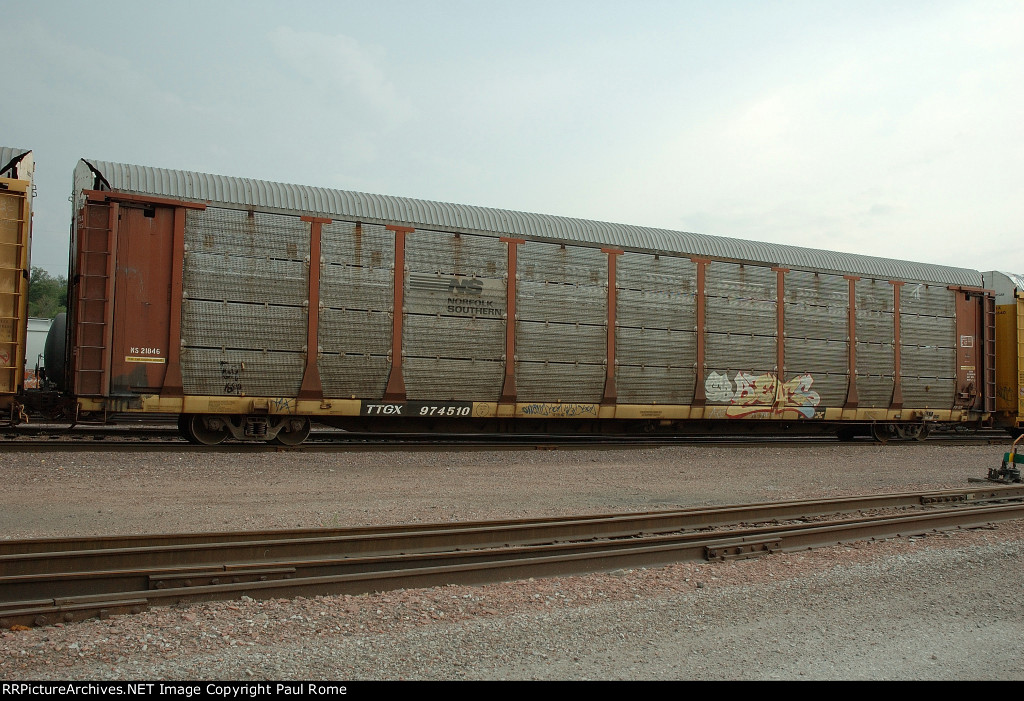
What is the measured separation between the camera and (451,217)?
13227mm

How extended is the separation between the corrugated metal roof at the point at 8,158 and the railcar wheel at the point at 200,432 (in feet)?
14.7

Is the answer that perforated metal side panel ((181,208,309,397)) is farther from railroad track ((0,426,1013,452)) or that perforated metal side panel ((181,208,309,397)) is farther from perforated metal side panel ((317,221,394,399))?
railroad track ((0,426,1013,452))

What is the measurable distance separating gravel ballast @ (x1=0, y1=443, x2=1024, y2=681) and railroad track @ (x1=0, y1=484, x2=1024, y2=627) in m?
0.18

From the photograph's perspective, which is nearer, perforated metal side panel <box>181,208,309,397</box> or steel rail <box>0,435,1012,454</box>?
steel rail <box>0,435,1012,454</box>

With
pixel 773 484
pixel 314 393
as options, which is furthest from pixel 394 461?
pixel 773 484

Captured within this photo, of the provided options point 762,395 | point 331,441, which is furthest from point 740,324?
point 331,441

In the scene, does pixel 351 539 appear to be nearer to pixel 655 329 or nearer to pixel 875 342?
pixel 655 329

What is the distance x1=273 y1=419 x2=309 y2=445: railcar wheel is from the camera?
12438mm

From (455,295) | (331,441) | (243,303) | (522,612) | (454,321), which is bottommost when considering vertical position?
(522,612)

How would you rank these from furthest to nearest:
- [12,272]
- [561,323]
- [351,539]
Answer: [561,323]
[12,272]
[351,539]

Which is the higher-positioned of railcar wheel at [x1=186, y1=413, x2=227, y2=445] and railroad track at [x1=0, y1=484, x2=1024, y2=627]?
railcar wheel at [x1=186, y1=413, x2=227, y2=445]

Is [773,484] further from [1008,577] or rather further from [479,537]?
[479,537]

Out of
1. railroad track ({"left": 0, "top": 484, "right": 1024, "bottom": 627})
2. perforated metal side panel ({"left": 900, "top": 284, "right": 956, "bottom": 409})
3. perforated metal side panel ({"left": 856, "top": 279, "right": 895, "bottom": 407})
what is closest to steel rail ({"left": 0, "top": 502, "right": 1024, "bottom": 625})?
railroad track ({"left": 0, "top": 484, "right": 1024, "bottom": 627})

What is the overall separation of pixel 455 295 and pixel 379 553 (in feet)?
24.5
